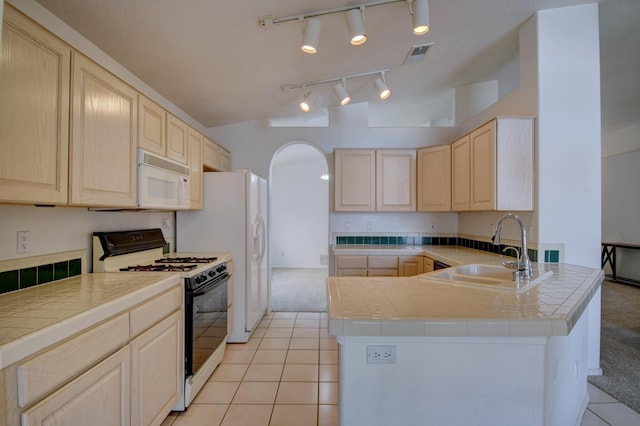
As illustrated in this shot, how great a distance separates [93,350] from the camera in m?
1.22

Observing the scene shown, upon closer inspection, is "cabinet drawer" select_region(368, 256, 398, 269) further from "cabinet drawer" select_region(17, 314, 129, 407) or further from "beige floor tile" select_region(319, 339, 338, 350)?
"cabinet drawer" select_region(17, 314, 129, 407)

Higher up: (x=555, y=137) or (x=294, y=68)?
(x=294, y=68)

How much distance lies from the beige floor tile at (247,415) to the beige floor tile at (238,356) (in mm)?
629

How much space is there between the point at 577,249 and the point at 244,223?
2.86 metres

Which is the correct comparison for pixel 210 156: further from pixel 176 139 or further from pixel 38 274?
pixel 38 274

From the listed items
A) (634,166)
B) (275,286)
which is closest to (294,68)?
(275,286)

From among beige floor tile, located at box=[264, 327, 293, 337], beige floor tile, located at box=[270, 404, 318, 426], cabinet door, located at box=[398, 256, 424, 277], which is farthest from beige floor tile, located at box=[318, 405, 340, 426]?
cabinet door, located at box=[398, 256, 424, 277]

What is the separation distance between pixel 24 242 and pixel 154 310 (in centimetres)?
74

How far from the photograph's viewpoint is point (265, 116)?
3.86m

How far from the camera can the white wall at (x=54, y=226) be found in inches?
58.8

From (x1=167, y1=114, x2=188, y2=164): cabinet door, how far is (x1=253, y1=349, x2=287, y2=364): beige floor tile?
73.3 inches

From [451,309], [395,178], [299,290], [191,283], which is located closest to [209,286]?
[191,283]

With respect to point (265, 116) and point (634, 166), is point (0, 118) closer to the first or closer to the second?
Answer: point (265, 116)

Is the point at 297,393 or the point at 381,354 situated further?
the point at 297,393
